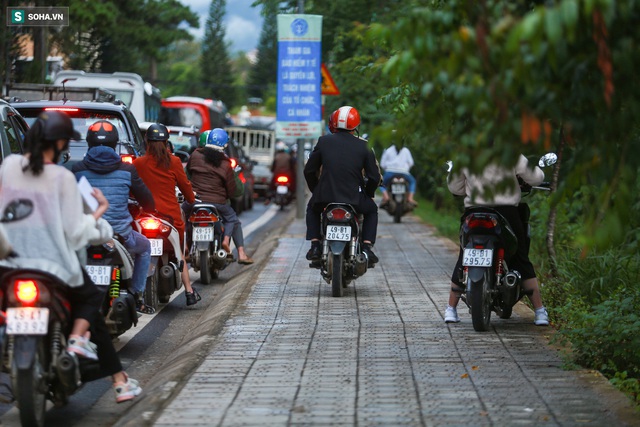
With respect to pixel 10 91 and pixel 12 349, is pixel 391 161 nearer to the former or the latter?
pixel 10 91

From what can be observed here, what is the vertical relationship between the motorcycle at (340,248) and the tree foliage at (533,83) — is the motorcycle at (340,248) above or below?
below

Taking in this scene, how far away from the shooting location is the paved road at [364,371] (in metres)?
6.54

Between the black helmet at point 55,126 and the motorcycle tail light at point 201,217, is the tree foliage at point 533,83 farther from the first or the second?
the motorcycle tail light at point 201,217

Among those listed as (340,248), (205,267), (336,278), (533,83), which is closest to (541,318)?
(336,278)

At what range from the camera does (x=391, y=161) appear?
25.1 m

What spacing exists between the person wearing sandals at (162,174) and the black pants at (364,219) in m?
1.33

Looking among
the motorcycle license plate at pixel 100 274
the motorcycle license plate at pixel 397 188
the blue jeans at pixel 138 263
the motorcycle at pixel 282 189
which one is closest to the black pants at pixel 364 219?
the blue jeans at pixel 138 263

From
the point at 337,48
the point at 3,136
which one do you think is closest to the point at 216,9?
the point at 337,48

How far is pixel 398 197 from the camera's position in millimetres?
25047

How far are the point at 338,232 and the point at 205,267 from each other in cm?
247

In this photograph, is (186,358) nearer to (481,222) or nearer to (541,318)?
(481,222)

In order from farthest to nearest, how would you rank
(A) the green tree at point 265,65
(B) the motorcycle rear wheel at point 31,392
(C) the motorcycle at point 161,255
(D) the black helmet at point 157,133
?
(A) the green tree at point 265,65 < (D) the black helmet at point 157,133 < (C) the motorcycle at point 161,255 < (B) the motorcycle rear wheel at point 31,392

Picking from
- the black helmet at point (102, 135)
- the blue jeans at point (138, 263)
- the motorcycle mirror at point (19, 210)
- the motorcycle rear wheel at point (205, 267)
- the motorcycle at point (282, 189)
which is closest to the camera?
the motorcycle mirror at point (19, 210)

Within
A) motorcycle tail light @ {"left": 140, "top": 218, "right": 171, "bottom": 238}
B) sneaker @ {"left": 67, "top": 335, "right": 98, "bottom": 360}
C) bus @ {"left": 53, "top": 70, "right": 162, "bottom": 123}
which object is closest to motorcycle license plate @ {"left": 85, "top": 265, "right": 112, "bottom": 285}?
sneaker @ {"left": 67, "top": 335, "right": 98, "bottom": 360}
